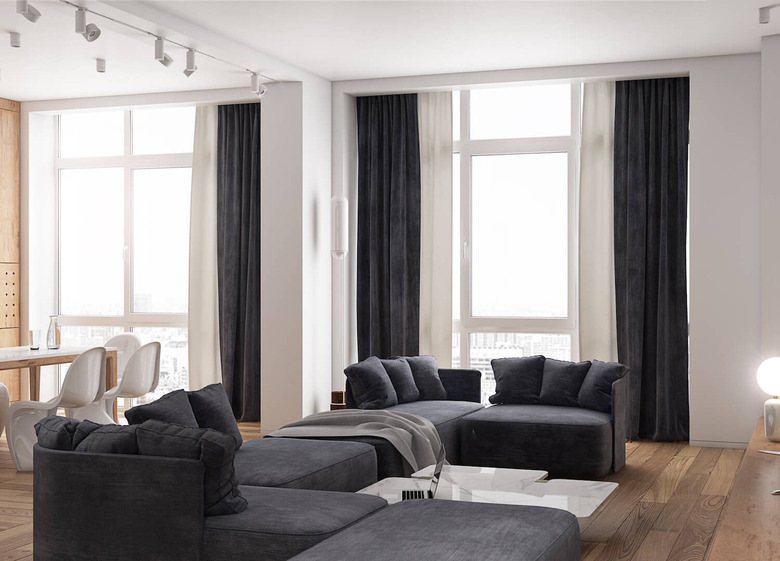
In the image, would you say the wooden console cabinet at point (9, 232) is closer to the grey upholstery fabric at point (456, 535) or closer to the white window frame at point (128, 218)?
the white window frame at point (128, 218)

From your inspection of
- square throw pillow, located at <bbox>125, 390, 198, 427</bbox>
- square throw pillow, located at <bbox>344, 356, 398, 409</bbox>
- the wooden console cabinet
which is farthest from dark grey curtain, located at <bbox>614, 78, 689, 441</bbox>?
the wooden console cabinet

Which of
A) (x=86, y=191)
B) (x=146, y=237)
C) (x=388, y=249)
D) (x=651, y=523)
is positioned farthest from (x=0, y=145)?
(x=651, y=523)

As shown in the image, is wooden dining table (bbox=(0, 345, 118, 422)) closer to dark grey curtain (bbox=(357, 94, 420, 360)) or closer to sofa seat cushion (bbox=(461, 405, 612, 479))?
dark grey curtain (bbox=(357, 94, 420, 360))

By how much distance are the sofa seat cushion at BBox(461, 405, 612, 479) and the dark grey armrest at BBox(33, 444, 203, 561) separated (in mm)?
2978

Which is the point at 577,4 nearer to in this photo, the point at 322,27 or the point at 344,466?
the point at 322,27

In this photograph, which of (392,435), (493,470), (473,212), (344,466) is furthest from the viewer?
(473,212)

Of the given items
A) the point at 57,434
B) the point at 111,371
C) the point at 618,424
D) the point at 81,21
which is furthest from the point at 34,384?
the point at 618,424

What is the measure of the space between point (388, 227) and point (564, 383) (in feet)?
7.81

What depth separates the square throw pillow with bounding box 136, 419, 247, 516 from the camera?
3.24 m

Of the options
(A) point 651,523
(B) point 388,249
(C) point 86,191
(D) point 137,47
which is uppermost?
(D) point 137,47

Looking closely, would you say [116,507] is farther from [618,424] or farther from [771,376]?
[618,424]

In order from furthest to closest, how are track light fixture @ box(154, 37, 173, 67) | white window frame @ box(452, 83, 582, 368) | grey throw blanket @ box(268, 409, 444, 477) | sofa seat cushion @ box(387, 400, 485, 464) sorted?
white window frame @ box(452, 83, 582, 368) < track light fixture @ box(154, 37, 173, 67) < sofa seat cushion @ box(387, 400, 485, 464) < grey throw blanket @ box(268, 409, 444, 477)

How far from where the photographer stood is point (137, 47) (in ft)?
21.7

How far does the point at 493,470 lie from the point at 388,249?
348cm
